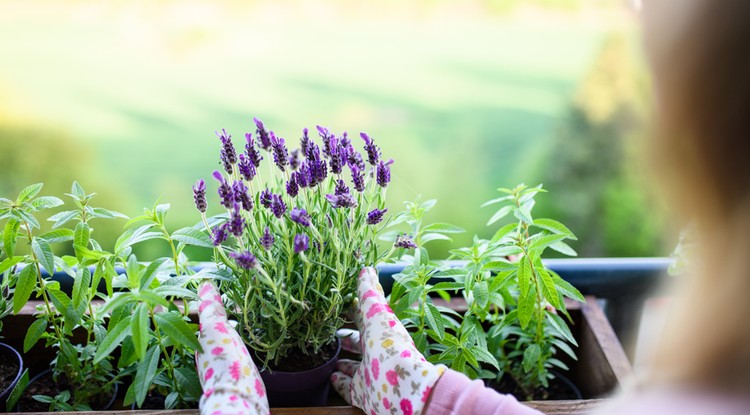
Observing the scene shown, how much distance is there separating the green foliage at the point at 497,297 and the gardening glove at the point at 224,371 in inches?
10.0

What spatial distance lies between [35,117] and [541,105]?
6.98 ft

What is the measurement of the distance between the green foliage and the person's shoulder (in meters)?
0.35

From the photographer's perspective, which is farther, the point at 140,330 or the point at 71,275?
the point at 71,275

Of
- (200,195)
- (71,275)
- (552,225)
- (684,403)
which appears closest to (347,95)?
(552,225)

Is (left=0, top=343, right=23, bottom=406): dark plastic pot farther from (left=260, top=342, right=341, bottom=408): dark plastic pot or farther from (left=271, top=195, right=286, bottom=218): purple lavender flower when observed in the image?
(left=271, top=195, right=286, bottom=218): purple lavender flower

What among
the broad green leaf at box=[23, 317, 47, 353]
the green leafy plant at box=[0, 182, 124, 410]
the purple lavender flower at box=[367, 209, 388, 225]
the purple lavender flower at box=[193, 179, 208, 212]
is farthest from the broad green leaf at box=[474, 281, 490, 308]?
the broad green leaf at box=[23, 317, 47, 353]

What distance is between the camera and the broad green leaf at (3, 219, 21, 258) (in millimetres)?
1012

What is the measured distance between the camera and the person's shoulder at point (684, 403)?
66cm

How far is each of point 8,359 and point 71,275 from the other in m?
0.23

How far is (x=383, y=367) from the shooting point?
944 mm

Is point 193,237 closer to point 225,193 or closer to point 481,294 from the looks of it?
point 225,193

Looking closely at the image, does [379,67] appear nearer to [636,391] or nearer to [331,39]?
[331,39]

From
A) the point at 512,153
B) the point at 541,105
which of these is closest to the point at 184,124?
the point at 512,153

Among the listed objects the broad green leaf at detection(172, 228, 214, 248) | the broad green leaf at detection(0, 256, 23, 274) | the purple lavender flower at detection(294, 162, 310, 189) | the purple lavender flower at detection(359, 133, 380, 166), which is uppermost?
the purple lavender flower at detection(359, 133, 380, 166)
